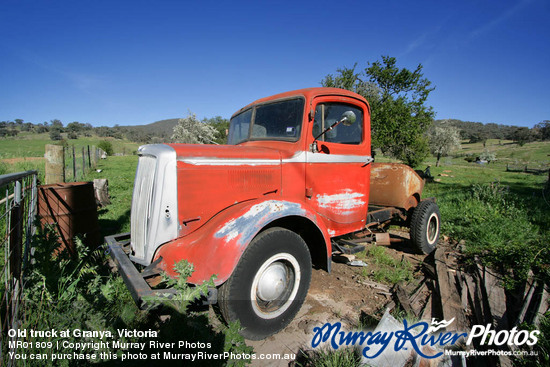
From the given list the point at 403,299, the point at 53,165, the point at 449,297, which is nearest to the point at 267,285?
the point at 403,299

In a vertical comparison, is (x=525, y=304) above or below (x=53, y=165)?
below

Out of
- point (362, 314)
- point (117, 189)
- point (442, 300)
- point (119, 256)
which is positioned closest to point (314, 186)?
point (362, 314)

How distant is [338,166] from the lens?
3172 millimetres

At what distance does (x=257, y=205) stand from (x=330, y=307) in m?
1.53

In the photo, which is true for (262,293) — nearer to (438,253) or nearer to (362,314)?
(362,314)

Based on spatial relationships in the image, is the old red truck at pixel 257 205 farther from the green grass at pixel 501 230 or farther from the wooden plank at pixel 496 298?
the green grass at pixel 501 230

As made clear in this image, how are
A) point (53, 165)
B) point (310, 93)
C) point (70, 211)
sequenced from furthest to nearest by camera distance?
point (53, 165), point (70, 211), point (310, 93)

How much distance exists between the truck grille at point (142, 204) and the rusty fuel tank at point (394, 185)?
373 cm

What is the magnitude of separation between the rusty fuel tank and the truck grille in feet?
12.2

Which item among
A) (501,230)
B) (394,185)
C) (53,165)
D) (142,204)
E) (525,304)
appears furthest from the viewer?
(501,230)

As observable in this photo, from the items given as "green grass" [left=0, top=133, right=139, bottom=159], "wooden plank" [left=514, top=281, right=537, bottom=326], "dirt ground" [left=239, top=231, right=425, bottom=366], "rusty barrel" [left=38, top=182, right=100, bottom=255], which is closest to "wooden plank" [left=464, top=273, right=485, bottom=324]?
"wooden plank" [left=514, top=281, right=537, bottom=326]

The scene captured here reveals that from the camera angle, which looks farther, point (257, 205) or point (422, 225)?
point (422, 225)

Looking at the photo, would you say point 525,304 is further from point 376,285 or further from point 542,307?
point 376,285

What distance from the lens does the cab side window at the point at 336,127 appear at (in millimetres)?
2977
